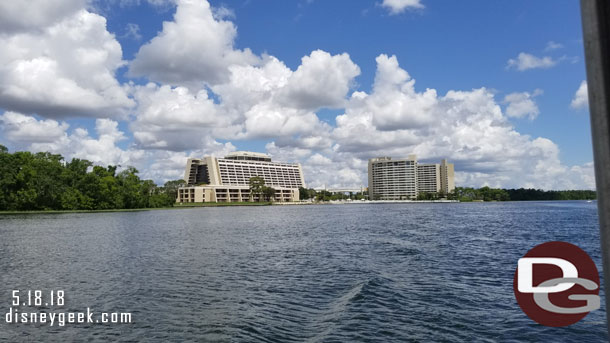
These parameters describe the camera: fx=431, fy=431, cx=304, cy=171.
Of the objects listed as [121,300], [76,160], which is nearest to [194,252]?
[121,300]

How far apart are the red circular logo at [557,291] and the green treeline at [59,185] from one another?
14769 cm

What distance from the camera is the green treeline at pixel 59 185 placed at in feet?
449

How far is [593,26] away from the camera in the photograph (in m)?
3.91

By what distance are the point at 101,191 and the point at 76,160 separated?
26.3 metres

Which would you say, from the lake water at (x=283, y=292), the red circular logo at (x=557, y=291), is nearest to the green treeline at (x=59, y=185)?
the lake water at (x=283, y=292)

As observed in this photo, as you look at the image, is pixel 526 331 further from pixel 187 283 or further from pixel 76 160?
pixel 76 160

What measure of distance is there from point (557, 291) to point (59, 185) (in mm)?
160426

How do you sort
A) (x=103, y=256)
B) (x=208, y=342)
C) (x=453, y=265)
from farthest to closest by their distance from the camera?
(x=103, y=256)
(x=453, y=265)
(x=208, y=342)

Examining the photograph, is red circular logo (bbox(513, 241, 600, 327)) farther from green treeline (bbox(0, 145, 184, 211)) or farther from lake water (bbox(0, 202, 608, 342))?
green treeline (bbox(0, 145, 184, 211))

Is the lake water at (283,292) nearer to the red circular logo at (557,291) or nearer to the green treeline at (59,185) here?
the red circular logo at (557,291)

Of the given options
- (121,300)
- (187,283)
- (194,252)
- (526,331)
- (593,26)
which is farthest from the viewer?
(194,252)

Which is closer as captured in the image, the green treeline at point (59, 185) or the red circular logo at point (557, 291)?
the red circular logo at point (557, 291)

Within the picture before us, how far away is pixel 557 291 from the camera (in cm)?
2381

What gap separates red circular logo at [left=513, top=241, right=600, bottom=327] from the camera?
62.6 feet
